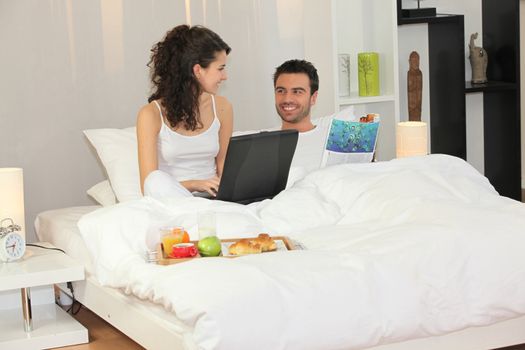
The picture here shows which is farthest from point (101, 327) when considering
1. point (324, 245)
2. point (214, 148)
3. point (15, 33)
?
point (15, 33)

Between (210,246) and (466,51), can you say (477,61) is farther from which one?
(210,246)

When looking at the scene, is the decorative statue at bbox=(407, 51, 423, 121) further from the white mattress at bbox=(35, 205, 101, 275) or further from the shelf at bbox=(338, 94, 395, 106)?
the white mattress at bbox=(35, 205, 101, 275)

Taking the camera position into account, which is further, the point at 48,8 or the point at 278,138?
the point at 48,8

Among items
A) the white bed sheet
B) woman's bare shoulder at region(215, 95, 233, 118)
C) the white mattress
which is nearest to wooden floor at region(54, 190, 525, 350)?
the white bed sheet

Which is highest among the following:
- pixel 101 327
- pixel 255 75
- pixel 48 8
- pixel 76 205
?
pixel 48 8

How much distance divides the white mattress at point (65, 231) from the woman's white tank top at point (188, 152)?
0.44 m

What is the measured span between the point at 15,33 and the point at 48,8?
0.19 m

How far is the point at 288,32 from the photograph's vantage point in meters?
4.94

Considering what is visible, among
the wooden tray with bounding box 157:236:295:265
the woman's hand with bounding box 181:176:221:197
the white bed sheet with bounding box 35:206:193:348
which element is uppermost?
the woman's hand with bounding box 181:176:221:197

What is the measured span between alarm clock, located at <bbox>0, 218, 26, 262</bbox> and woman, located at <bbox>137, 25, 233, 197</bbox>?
1.93 feet

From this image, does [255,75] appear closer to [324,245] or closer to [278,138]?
[278,138]

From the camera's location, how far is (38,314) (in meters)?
3.73

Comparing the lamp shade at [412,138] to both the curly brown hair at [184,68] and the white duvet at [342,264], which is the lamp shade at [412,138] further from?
the curly brown hair at [184,68]

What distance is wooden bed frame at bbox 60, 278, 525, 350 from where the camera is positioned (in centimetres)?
284
